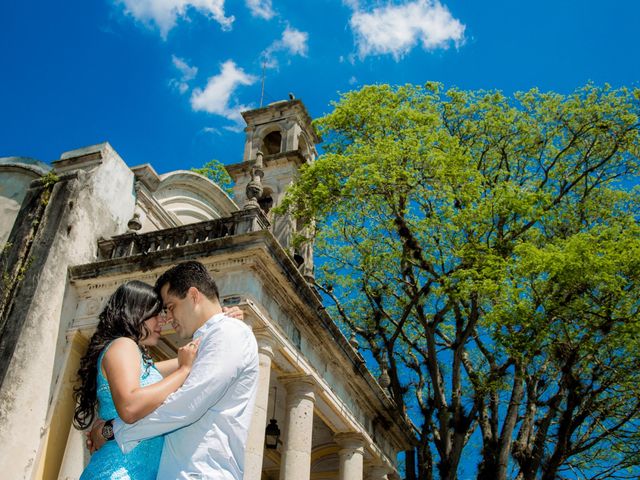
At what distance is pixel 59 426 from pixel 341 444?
661 centimetres

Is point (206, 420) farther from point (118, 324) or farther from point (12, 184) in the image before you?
point (12, 184)

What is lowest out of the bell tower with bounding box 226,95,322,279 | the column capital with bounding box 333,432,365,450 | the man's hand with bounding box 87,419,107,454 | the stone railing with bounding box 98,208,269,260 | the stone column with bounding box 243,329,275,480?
the man's hand with bounding box 87,419,107,454

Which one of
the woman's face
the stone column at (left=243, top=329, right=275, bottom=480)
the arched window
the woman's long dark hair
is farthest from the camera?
the arched window

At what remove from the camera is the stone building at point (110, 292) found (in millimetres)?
10977

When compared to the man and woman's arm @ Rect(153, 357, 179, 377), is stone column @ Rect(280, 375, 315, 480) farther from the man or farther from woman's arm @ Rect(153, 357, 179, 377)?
the man

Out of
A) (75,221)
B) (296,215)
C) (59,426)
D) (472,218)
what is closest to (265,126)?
(296,215)

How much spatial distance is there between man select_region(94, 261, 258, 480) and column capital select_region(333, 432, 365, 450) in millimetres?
12616

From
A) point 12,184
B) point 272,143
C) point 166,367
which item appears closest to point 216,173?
point 272,143

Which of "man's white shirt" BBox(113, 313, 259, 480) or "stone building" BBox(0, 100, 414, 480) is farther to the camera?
"stone building" BBox(0, 100, 414, 480)

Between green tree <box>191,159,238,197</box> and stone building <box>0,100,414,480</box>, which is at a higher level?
green tree <box>191,159,238,197</box>

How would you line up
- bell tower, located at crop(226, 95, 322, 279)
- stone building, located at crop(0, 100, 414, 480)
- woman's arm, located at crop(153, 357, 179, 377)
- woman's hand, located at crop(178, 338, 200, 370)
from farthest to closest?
bell tower, located at crop(226, 95, 322, 279)
stone building, located at crop(0, 100, 414, 480)
woman's arm, located at crop(153, 357, 179, 377)
woman's hand, located at crop(178, 338, 200, 370)

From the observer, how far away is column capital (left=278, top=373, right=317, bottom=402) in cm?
1259

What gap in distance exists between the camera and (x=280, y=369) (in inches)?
489

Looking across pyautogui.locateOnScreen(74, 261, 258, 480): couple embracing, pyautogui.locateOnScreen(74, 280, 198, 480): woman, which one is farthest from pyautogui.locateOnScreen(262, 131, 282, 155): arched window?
pyautogui.locateOnScreen(74, 261, 258, 480): couple embracing
